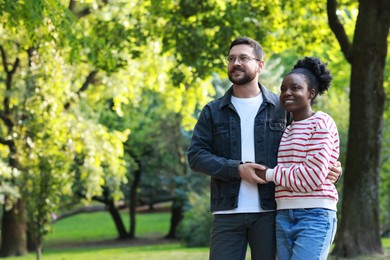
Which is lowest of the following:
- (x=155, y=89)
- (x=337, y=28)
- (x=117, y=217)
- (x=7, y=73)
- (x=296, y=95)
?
(x=117, y=217)

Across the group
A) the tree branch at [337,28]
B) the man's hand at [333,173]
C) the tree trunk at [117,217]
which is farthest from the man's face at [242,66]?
the tree trunk at [117,217]

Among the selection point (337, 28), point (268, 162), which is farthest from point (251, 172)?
point (337, 28)

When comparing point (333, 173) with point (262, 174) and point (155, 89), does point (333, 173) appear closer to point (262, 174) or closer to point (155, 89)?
point (262, 174)

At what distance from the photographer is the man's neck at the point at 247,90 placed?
478 centimetres

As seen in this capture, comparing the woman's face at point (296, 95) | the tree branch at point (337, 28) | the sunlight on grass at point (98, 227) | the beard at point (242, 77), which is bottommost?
the sunlight on grass at point (98, 227)

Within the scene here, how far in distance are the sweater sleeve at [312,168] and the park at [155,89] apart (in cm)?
582

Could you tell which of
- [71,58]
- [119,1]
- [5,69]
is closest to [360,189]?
[71,58]

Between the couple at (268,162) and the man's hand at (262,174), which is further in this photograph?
the man's hand at (262,174)

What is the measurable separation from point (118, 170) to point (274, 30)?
27.0ft

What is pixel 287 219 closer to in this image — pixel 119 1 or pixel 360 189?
pixel 360 189

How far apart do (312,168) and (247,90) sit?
734 mm

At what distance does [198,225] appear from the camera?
73.6ft

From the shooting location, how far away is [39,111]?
1764 centimetres

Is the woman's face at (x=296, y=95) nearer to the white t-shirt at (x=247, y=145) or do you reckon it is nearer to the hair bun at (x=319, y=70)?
the hair bun at (x=319, y=70)
